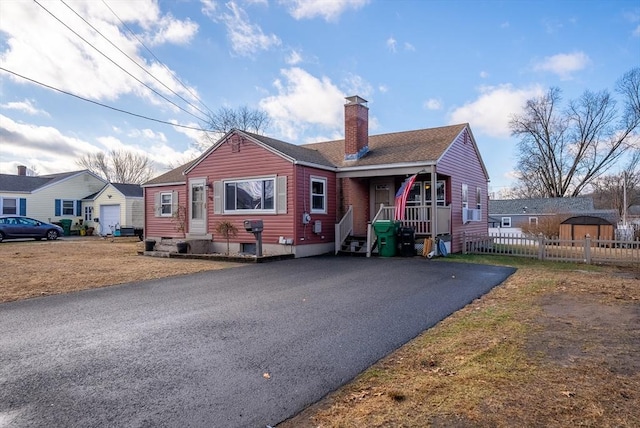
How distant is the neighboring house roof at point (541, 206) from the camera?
39.4 m

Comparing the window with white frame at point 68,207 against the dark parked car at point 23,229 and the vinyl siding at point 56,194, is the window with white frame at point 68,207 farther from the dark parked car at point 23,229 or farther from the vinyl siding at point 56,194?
the dark parked car at point 23,229

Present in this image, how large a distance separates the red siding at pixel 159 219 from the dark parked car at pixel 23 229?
8302mm

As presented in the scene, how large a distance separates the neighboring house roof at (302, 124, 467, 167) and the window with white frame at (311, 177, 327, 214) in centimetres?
141

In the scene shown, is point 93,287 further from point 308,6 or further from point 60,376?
point 308,6

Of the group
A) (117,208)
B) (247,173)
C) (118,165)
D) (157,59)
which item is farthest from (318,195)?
(118,165)

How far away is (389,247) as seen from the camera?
1389 cm

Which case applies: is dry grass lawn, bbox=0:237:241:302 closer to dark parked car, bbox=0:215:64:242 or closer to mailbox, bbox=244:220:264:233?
mailbox, bbox=244:220:264:233

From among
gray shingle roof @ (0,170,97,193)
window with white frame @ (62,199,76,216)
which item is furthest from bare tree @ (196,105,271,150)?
gray shingle roof @ (0,170,97,193)

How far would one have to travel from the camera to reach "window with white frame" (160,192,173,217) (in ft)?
65.0

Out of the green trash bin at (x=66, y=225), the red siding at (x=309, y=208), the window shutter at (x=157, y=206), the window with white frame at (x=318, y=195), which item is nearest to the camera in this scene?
the red siding at (x=309, y=208)

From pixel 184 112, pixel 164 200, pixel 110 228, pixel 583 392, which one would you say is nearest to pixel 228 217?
pixel 164 200

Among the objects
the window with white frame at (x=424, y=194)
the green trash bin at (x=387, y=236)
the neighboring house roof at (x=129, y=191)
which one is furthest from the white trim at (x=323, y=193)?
the neighboring house roof at (x=129, y=191)

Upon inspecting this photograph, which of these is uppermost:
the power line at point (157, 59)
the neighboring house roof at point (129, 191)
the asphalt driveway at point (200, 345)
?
the power line at point (157, 59)

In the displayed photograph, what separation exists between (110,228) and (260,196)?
67.6ft
